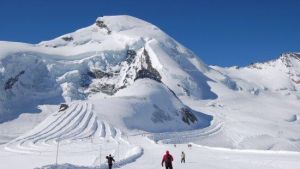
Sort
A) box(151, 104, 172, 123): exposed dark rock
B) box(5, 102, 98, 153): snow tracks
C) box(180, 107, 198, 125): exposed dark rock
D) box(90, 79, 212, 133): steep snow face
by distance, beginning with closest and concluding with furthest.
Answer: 1. box(5, 102, 98, 153): snow tracks
2. box(90, 79, 212, 133): steep snow face
3. box(151, 104, 172, 123): exposed dark rock
4. box(180, 107, 198, 125): exposed dark rock

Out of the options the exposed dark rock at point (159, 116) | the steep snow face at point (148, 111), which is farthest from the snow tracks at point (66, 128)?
the exposed dark rock at point (159, 116)

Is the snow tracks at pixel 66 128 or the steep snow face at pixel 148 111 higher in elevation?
the steep snow face at pixel 148 111

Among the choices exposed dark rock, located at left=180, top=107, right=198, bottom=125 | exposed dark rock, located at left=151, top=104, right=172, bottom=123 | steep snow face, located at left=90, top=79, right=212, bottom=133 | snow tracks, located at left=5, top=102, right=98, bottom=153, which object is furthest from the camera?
exposed dark rock, located at left=180, top=107, right=198, bottom=125

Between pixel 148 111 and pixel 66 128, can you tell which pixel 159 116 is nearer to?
pixel 148 111

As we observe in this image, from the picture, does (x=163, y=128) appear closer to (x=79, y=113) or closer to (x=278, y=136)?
(x=79, y=113)

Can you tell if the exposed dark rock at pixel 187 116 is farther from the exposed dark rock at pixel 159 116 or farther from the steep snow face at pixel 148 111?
the exposed dark rock at pixel 159 116

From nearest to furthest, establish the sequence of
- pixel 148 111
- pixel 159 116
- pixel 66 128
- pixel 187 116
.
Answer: pixel 66 128 → pixel 159 116 → pixel 148 111 → pixel 187 116

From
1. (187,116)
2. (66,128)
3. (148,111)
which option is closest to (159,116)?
(148,111)

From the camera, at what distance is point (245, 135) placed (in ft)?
518

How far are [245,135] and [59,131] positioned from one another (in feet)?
193

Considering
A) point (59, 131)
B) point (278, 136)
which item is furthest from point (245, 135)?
point (59, 131)

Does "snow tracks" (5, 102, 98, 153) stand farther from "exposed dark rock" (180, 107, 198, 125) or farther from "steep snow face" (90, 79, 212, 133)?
"exposed dark rock" (180, 107, 198, 125)

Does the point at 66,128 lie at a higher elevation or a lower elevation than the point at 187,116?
lower

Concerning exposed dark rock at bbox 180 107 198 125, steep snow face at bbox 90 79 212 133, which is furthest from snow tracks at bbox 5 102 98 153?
exposed dark rock at bbox 180 107 198 125
